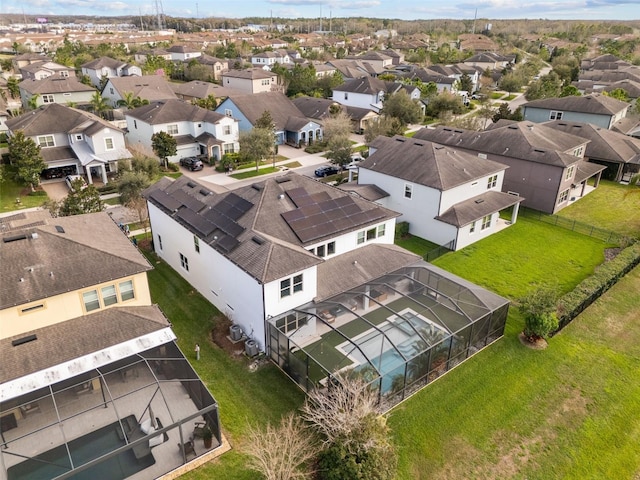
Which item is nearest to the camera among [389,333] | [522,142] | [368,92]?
[389,333]

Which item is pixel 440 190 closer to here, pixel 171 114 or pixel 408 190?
pixel 408 190

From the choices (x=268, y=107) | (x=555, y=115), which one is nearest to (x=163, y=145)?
(x=268, y=107)

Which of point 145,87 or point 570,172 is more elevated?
point 145,87

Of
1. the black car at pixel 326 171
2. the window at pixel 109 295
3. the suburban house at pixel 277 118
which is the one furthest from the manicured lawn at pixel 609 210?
the window at pixel 109 295

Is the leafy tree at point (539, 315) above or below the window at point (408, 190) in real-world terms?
below

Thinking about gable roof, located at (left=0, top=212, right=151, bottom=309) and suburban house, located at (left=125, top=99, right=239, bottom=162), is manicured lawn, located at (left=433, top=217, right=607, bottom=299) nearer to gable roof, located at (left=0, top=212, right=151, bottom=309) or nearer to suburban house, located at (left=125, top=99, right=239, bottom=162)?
gable roof, located at (left=0, top=212, right=151, bottom=309)

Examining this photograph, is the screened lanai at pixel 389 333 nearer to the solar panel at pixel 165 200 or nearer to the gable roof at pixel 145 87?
the solar panel at pixel 165 200

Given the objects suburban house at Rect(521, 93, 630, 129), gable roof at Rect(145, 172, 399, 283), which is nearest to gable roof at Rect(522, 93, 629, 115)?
suburban house at Rect(521, 93, 630, 129)
